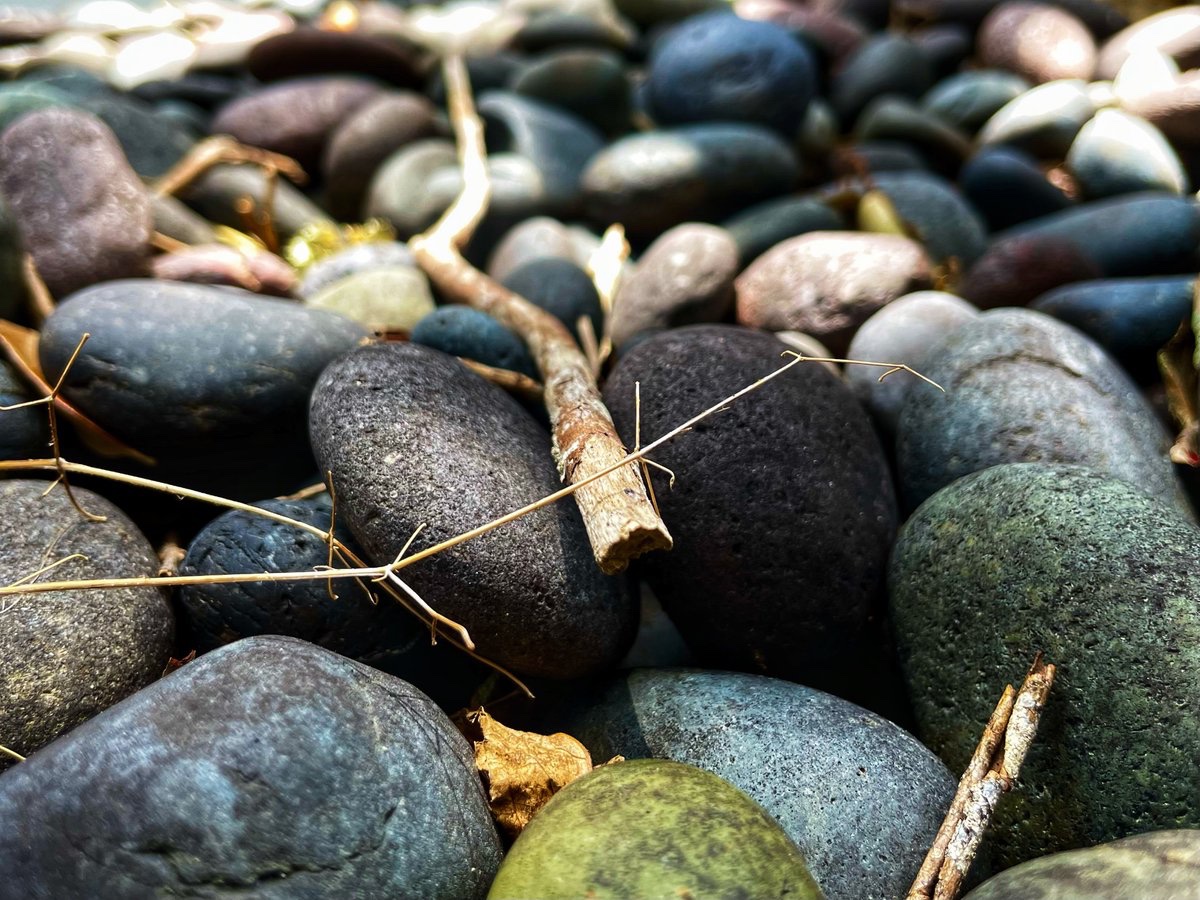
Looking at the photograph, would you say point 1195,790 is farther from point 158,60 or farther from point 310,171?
point 158,60

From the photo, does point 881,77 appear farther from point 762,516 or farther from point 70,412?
point 70,412

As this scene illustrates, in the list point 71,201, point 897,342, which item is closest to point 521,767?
point 897,342

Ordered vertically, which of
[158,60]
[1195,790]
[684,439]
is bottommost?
[1195,790]

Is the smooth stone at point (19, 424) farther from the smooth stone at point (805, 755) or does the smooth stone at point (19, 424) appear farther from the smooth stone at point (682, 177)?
the smooth stone at point (682, 177)

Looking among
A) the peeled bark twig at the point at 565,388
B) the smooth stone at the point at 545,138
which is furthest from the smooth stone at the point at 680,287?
the smooth stone at the point at 545,138

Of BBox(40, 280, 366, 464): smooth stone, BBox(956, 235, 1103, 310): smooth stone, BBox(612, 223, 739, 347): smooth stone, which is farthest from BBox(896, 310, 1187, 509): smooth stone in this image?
BBox(40, 280, 366, 464): smooth stone

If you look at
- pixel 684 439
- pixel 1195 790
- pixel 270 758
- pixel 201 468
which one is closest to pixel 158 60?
pixel 201 468
